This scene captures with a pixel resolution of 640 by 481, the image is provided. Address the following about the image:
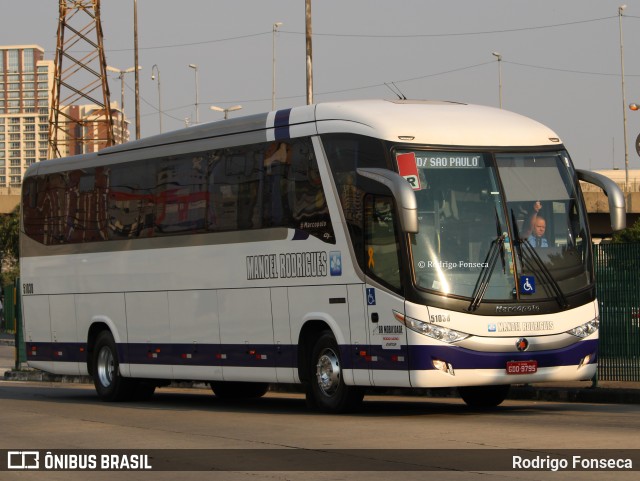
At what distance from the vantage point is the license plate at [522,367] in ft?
51.8

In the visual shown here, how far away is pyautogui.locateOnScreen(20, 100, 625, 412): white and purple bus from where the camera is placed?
15.7 m

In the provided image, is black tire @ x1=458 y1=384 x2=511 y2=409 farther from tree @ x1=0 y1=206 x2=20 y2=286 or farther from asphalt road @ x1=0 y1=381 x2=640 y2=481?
tree @ x1=0 y1=206 x2=20 y2=286

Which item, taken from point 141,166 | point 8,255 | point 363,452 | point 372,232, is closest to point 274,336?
point 372,232

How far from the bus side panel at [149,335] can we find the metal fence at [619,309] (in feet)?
20.4

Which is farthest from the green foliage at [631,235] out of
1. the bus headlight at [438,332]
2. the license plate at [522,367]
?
the bus headlight at [438,332]

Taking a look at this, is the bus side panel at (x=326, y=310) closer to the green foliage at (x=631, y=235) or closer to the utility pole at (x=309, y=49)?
the utility pole at (x=309, y=49)

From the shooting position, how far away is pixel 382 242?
16031mm

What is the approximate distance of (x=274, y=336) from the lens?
18.1 meters

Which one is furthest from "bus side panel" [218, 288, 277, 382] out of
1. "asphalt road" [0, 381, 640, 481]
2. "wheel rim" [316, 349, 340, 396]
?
"wheel rim" [316, 349, 340, 396]

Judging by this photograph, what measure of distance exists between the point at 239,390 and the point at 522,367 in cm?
730

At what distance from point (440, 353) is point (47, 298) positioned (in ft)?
32.4

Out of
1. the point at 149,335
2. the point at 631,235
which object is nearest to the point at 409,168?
the point at 149,335

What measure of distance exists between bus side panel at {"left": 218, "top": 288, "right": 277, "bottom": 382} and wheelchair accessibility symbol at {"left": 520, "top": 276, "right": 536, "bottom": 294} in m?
3.69

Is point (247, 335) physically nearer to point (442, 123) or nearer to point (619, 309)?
point (442, 123)
